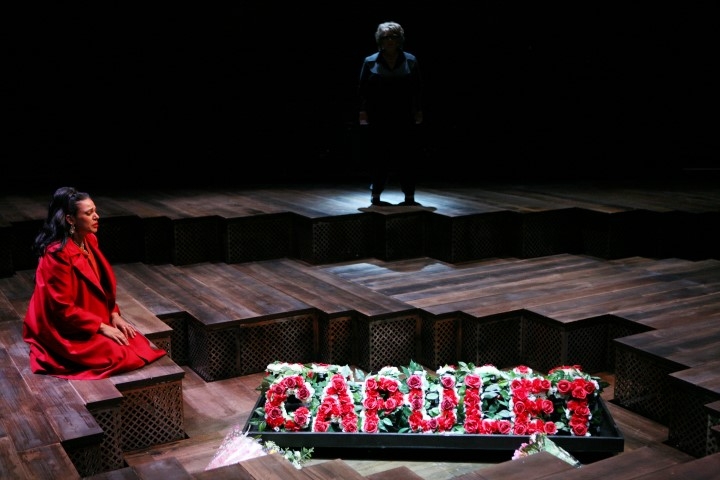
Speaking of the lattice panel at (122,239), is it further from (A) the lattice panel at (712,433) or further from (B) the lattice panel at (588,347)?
(A) the lattice panel at (712,433)

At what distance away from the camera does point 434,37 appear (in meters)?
7.64

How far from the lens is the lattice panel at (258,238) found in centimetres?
545

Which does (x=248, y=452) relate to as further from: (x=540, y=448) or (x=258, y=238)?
(x=258, y=238)

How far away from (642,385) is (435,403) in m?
1.03

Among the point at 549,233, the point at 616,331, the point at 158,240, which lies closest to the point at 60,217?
the point at 158,240

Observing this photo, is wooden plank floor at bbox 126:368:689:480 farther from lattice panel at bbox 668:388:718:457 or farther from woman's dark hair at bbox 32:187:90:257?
woman's dark hair at bbox 32:187:90:257

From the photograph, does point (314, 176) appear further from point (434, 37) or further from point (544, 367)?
point (544, 367)

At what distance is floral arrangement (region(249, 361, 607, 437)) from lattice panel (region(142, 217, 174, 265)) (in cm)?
218

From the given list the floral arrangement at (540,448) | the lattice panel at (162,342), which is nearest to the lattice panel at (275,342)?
the lattice panel at (162,342)

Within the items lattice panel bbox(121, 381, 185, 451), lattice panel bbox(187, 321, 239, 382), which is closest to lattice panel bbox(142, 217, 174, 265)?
lattice panel bbox(187, 321, 239, 382)

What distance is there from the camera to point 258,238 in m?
5.55

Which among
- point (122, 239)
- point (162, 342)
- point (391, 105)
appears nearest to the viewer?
point (162, 342)

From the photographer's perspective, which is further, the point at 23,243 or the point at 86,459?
the point at 23,243

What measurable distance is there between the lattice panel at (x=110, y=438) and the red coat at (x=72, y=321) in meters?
0.24
